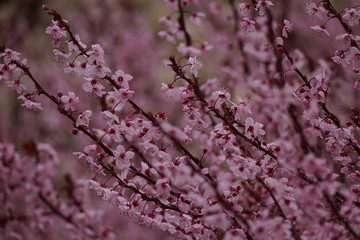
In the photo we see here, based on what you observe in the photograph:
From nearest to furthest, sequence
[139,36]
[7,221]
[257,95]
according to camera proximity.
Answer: [257,95]
[7,221]
[139,36]

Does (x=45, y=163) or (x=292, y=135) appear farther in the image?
(x=45, y=163)

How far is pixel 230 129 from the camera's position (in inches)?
78.9

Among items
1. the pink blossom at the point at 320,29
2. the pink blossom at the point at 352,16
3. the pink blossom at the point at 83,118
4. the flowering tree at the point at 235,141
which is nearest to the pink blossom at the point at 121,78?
the flowering tree at the point at 235,141

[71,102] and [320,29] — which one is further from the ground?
[320,29]

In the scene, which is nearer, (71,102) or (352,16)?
(352,16)

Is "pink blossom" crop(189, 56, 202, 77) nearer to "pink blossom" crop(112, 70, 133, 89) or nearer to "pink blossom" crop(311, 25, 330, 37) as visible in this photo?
"pink blossom" crop(112, 70, 133, 89)

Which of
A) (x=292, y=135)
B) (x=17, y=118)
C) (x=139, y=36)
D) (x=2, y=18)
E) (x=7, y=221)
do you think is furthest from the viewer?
(x=2, y=18)

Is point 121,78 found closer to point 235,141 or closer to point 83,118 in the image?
point 83,118

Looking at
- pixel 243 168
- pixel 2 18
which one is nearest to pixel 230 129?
pixel 243 168

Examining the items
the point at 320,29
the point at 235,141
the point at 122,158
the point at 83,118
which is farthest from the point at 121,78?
the point at 320,29

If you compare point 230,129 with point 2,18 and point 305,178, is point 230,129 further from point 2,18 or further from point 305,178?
point 2,18

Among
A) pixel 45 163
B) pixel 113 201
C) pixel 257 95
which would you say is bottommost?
pixel 113 201

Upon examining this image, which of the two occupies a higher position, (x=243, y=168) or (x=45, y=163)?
(x=45, y=163)

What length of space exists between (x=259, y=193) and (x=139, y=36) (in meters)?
4.88
